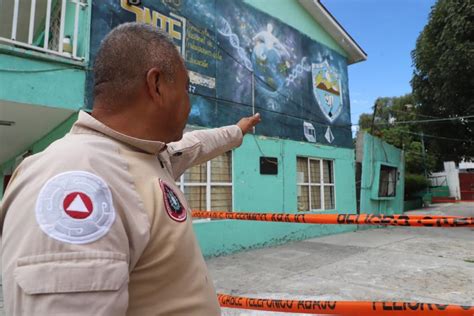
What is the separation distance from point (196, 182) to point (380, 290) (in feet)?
12.8

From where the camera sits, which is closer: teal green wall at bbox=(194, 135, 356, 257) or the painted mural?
the painted mural

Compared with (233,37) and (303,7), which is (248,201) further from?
(303,7)

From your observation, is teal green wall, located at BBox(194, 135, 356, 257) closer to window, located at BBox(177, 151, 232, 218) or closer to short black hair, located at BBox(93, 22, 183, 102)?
window, located at BBox(177, 151, 232, 218)

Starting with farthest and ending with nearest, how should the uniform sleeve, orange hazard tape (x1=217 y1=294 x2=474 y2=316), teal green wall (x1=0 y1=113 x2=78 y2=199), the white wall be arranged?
the white wall < teal green wall (x1=0 y1=113 x2=78 y2=199) < orange hazard tape (x1=217 y1=294 x2=474 y2=316) < the uniform sleeve

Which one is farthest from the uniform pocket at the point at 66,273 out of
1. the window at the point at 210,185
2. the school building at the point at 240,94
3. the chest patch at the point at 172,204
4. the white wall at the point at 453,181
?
the white wall at the point at 453,181

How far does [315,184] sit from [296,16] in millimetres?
5086

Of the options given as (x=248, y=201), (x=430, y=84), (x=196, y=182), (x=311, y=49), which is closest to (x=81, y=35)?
(x=196, y=182)

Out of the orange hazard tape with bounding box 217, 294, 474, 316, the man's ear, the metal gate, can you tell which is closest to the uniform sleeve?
the man's ear

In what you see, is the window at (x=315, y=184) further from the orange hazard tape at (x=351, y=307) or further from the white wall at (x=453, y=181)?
the white wall at (x=453, y=181)

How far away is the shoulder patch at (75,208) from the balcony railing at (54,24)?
4.62m

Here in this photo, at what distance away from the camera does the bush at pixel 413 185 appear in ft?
71.4

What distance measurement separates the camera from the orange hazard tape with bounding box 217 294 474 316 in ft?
6.43

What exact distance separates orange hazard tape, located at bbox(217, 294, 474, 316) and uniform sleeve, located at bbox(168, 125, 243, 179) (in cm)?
122

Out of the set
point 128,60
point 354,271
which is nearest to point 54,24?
point 128,60
